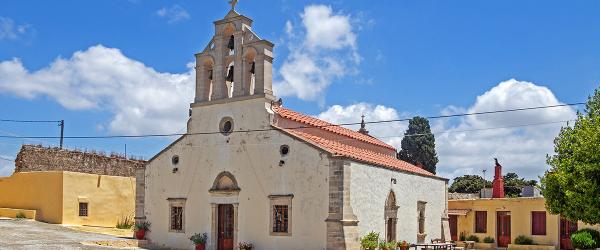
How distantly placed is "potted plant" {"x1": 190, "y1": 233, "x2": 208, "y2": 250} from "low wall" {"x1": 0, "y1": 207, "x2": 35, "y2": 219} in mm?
11111

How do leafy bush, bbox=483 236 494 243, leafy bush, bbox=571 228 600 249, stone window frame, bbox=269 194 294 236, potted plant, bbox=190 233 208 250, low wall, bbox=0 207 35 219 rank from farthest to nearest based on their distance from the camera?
leafy bush, bbox=483 236 494 243 < low wall, bbox=0 207 35 219 < leafy bush, bbox=571 228 600 249 < potted plant, bbox=190 233 208 250 < stone window frame, bbox=269 194 294 236

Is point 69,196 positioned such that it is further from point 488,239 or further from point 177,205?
point 488,239

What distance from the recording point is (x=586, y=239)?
29297 millimetres

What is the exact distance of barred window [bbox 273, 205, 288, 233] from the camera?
78.4 feet

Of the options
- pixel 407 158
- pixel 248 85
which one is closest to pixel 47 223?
pixel 248 85

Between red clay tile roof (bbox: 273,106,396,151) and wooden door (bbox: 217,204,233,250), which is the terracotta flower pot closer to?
wooden door (bbox: 217,204,233,250)

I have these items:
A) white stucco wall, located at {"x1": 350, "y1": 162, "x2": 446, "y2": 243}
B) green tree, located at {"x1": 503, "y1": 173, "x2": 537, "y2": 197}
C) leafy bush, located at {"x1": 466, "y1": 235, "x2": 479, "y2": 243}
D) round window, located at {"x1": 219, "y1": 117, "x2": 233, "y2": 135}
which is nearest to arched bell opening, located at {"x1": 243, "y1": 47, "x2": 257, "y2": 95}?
round window, located at {"x1": 219, "y1": 117, "x2": 233, "y2": 135}

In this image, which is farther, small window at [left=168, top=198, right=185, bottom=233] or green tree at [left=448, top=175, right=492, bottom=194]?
green tree at [left=448, top=175, right=492, bottom=194]

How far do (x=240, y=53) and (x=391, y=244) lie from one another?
9.17m

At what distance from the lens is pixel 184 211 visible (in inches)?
1046

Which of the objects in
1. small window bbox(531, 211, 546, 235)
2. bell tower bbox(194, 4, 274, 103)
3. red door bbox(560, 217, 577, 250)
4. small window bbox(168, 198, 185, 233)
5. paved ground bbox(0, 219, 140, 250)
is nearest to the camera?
paved ground bbox(0, 219, 140, 250)

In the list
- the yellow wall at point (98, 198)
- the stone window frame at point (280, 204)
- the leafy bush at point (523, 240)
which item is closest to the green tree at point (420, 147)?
the leafy bush at point (523, 240)

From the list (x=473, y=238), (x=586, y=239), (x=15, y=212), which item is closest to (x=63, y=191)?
(x=15, y=212)

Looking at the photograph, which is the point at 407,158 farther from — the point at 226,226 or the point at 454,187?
the point at 226,226
